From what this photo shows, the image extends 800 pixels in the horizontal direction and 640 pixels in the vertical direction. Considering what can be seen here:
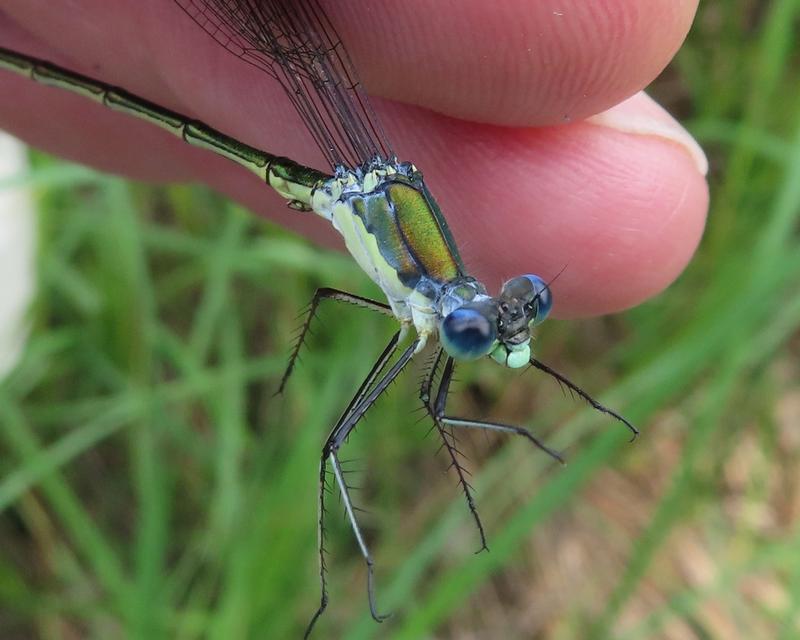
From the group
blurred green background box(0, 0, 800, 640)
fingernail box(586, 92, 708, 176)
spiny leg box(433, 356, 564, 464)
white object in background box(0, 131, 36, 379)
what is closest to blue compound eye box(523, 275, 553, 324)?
spiny leg box(433, 356, 564, 464)

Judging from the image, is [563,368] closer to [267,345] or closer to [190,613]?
[267,345]

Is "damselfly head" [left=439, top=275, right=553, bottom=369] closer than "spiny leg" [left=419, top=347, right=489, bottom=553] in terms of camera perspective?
Yes

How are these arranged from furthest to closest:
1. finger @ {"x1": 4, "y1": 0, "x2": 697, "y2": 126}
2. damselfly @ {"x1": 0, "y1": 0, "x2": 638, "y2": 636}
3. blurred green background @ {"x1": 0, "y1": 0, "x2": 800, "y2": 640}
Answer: blurred green background @ {"x1": 0, "y1": 0, "x2": 800, "y2": 640}
damselfly @ {"x1": 0, "y1": 0, "x2": 638, "y2": 636}
finger @ {"x1": 4, "y1": 0, "x2": 697, "y2": 126}

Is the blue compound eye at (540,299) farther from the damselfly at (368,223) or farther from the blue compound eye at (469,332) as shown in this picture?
the blue compound eye at (469,332)

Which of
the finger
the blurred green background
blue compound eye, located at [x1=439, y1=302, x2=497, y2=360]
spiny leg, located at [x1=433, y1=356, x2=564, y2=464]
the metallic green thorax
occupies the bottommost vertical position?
the blurred green background

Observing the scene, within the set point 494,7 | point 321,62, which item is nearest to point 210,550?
point 321,62

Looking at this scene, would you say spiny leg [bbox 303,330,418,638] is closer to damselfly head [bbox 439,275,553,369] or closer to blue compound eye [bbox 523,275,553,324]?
damselfly head [bbox 439,275,553,369]

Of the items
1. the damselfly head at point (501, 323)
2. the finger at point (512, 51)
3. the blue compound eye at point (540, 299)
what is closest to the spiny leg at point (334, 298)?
the damselfly head at point (501, 323)

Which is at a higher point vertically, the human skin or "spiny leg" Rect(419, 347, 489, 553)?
the human skin
